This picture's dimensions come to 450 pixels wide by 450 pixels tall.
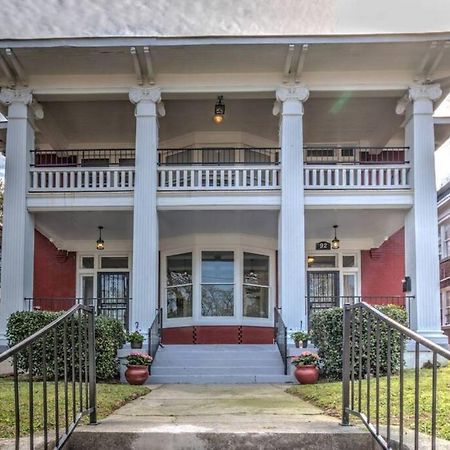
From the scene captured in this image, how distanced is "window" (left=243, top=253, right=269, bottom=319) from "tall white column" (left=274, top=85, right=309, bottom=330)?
3196mm

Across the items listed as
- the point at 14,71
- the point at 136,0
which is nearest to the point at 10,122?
the point at 14,71

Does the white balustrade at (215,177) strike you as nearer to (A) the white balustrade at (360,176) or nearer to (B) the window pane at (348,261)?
(A) the white balustrade at (360,176)

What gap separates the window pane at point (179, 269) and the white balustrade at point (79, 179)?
3.31m

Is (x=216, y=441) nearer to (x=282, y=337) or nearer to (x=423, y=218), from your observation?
(x=282, y=337)

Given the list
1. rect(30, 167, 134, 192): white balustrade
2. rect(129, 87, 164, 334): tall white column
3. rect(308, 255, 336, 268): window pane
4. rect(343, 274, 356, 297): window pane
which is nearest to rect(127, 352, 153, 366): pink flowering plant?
rect(129, 87, 164, 334): tall white column

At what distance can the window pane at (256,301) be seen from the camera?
17078mm

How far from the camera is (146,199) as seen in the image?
14.2m

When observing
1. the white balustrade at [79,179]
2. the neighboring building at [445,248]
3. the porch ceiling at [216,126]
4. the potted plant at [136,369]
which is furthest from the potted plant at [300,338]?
the neighboring building at [445,248]

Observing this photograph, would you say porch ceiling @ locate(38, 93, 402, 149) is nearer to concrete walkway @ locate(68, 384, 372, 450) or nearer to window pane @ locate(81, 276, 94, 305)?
window pane @ locate(81, 276, 94, 305)

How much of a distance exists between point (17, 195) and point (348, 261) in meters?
9.44

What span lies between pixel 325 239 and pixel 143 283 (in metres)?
6.30

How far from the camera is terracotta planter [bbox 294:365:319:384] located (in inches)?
442

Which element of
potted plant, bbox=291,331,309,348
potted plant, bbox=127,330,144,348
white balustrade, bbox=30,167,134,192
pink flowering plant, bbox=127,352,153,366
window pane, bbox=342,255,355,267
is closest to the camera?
pink flowering plant, bbox=127,352,153,366

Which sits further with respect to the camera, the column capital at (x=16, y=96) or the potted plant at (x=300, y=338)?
the column capital at (x=16, y=96)
